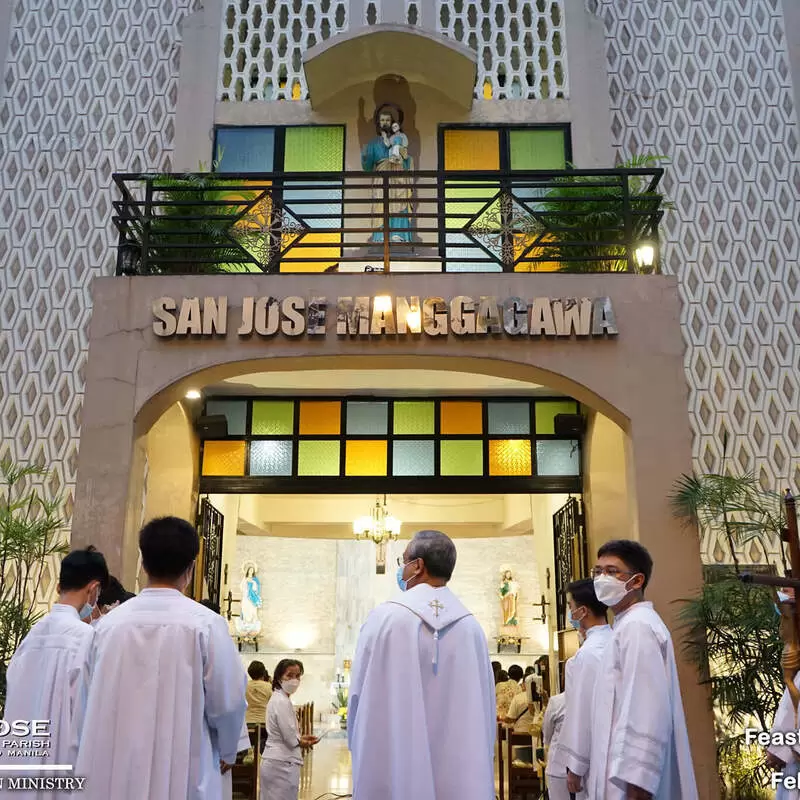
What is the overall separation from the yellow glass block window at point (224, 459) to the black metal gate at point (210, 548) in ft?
1.36

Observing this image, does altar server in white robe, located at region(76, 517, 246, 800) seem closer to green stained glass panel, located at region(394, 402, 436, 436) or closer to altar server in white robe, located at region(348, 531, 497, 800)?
altar server in white robe, located at region(348, 531, 497, 800)

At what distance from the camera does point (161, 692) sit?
336 centimetres

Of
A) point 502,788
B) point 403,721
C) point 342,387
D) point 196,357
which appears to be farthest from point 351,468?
point 403,721

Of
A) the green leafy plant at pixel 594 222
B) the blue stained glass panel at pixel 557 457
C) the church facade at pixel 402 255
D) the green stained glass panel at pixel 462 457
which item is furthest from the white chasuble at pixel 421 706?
the blue stained glass panel at pixel 557 457

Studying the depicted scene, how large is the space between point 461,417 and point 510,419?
1.81ft

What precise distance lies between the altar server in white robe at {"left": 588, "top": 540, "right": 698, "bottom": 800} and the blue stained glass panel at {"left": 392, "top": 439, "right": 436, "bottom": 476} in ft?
18.9

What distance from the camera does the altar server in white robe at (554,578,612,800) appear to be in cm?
432

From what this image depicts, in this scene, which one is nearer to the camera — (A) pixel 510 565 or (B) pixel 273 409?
(B) pixel 273 409

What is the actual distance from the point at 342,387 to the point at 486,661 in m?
6.24

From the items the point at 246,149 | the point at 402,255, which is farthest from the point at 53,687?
the point at 246,149

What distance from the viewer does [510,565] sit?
18.5 meters

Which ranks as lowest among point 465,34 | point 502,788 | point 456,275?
point 502,788

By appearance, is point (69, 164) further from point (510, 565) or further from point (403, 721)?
point (510, 565)

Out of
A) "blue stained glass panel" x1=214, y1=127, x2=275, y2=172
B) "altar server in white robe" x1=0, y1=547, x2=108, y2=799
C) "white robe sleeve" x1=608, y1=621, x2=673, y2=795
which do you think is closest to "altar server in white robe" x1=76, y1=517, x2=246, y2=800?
"altar server in white robe" x1=0, y1=547, x2=108, y2=799
